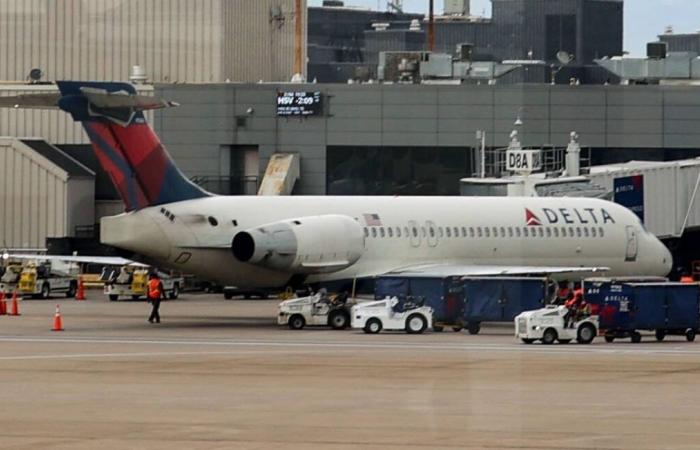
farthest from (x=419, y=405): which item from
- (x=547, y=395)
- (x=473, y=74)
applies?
(x=473, y=74)

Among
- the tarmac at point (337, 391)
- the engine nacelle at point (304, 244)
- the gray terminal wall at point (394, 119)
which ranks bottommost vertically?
the tarmac at point (337, 391)


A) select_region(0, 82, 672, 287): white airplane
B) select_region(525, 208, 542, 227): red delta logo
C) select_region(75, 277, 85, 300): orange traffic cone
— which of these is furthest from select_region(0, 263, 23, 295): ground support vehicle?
select_region(525, 208, 542, 227): red delta logo

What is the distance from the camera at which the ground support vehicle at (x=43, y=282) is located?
7100 cm

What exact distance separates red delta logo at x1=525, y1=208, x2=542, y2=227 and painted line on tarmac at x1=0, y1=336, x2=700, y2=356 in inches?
514

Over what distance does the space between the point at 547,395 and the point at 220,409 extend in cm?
581

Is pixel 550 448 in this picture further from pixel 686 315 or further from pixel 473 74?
pixel 473 74

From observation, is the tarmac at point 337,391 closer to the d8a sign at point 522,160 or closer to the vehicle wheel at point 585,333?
the vehicle wheel at point 585,333

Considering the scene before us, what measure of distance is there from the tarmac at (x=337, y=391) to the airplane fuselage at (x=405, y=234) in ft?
9.55

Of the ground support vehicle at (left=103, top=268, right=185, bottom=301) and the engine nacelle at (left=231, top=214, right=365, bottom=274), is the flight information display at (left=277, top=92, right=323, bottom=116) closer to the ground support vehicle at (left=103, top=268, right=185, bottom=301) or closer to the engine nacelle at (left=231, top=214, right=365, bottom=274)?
the ground support vehicle at (left=103, top=268, right=185, bottom=301)

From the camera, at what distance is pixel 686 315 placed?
152 ft

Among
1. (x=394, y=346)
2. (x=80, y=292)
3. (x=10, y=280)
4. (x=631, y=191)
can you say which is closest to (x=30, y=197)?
(x=10, y=280)

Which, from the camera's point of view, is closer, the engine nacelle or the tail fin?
the tail fin

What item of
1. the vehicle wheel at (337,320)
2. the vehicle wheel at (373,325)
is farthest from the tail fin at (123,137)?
the vehicle wheel at (373,325)

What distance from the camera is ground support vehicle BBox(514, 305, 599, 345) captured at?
44500 mm
